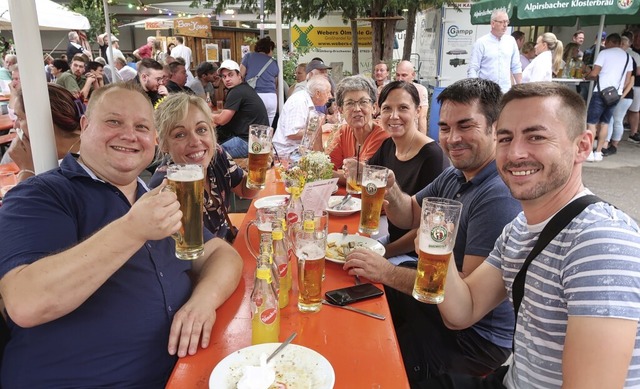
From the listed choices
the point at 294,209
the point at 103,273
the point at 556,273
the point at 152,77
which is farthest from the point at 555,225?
the point at 152,77

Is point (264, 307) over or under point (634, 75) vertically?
under

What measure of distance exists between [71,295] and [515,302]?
1.38 metres

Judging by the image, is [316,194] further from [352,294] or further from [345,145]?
[345,145]

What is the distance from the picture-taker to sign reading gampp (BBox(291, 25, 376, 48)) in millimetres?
11555

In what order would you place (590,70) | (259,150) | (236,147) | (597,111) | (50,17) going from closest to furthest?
(259,150)
(236,147)
(597,111)
(590,70)
(50,17)

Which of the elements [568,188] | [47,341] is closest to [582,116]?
[568,188]

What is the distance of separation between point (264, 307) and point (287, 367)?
18 centimetres

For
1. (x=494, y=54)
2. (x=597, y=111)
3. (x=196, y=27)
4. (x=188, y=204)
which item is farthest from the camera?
(x=196, y=27)

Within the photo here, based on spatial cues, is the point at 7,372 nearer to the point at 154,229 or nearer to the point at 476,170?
the point at 154,229

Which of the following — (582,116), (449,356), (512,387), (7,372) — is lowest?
(449,356)

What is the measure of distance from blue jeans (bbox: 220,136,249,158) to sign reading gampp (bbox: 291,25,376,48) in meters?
7.19

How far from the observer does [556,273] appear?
130 centimetres

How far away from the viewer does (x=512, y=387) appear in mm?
1518

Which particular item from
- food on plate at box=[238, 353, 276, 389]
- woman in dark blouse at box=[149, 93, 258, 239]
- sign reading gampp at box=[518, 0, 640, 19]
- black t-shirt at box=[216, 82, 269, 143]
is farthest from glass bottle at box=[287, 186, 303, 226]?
sign reading gampp at box=[518, 0, 640, 19]
